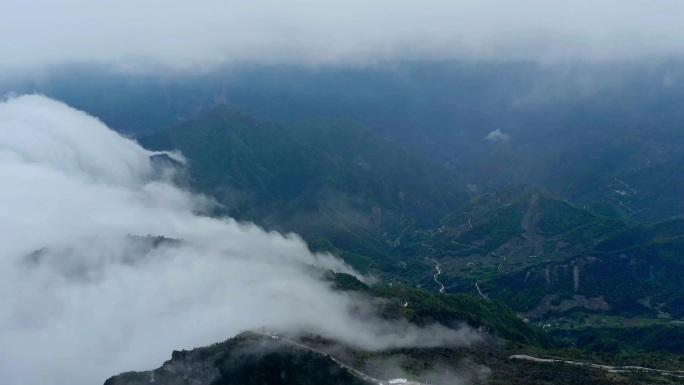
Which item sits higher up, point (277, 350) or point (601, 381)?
point (277, 350)

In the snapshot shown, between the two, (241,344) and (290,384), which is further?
(241,344)

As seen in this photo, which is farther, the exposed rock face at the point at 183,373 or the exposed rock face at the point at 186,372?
the exposed rock face at the point at 186,372

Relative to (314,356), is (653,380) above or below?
below

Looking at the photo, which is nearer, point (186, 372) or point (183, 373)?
point (186, 372)

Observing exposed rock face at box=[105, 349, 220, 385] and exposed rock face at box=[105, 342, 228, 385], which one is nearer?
exposed rock face at box=[105, 349, 220, 385]

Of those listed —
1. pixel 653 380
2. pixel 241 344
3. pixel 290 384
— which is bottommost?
pixel 653 380

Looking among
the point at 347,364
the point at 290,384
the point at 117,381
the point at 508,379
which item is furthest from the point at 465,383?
the point at 117,381

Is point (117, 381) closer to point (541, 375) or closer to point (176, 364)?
point (176, 364)

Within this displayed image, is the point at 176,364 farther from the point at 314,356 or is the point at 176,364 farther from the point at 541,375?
the point at 541,375

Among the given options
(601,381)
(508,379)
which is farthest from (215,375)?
(601,381)
